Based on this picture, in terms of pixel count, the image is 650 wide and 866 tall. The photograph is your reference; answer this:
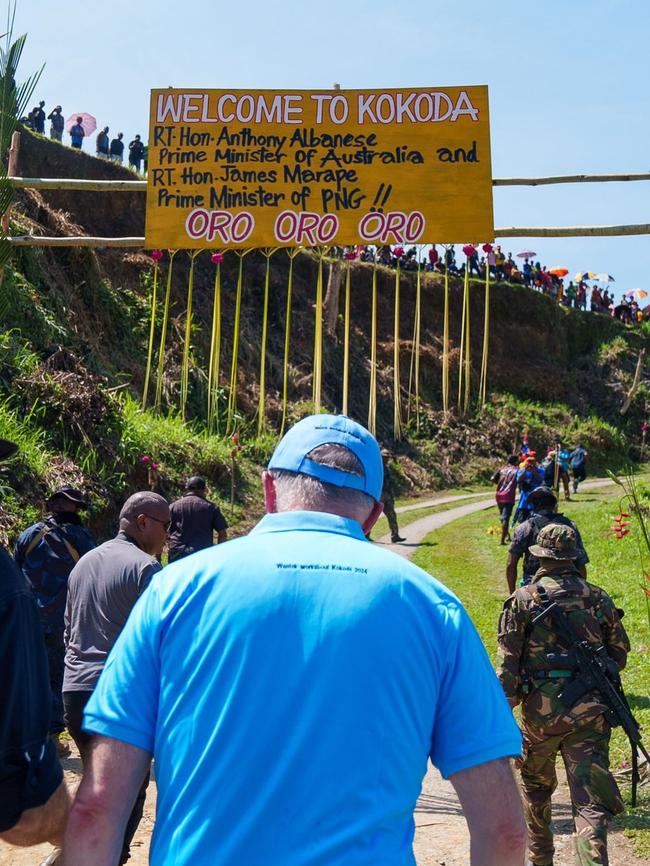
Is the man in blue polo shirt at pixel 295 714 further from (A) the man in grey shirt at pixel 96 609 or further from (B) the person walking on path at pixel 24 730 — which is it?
(A) the man in grey shirt at pixel 96 609

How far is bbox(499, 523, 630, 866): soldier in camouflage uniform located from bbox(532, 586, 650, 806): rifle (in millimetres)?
25

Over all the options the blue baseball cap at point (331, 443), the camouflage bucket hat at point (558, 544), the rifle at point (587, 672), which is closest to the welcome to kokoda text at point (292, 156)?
the camouflage bucket hat at point (558, 544)

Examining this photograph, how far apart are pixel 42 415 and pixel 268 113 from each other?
8708 millimetres

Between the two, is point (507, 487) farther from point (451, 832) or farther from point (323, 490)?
point (323, 490)

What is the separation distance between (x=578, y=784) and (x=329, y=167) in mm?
5203

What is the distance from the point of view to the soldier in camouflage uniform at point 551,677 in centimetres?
500

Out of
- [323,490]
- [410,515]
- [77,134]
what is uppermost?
[77,134]

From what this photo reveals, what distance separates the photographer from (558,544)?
5.18m

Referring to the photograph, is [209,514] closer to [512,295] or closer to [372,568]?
[372,568]

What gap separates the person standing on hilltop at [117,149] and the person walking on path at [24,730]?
3450cm

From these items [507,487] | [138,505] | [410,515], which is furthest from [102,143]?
[138,505]

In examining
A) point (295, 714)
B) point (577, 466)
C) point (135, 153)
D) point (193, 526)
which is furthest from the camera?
point (135, 153)

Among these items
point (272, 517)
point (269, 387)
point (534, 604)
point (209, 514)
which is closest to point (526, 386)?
point (269, 387)

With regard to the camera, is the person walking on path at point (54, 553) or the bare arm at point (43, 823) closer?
the bare arm at point (43, 823)
